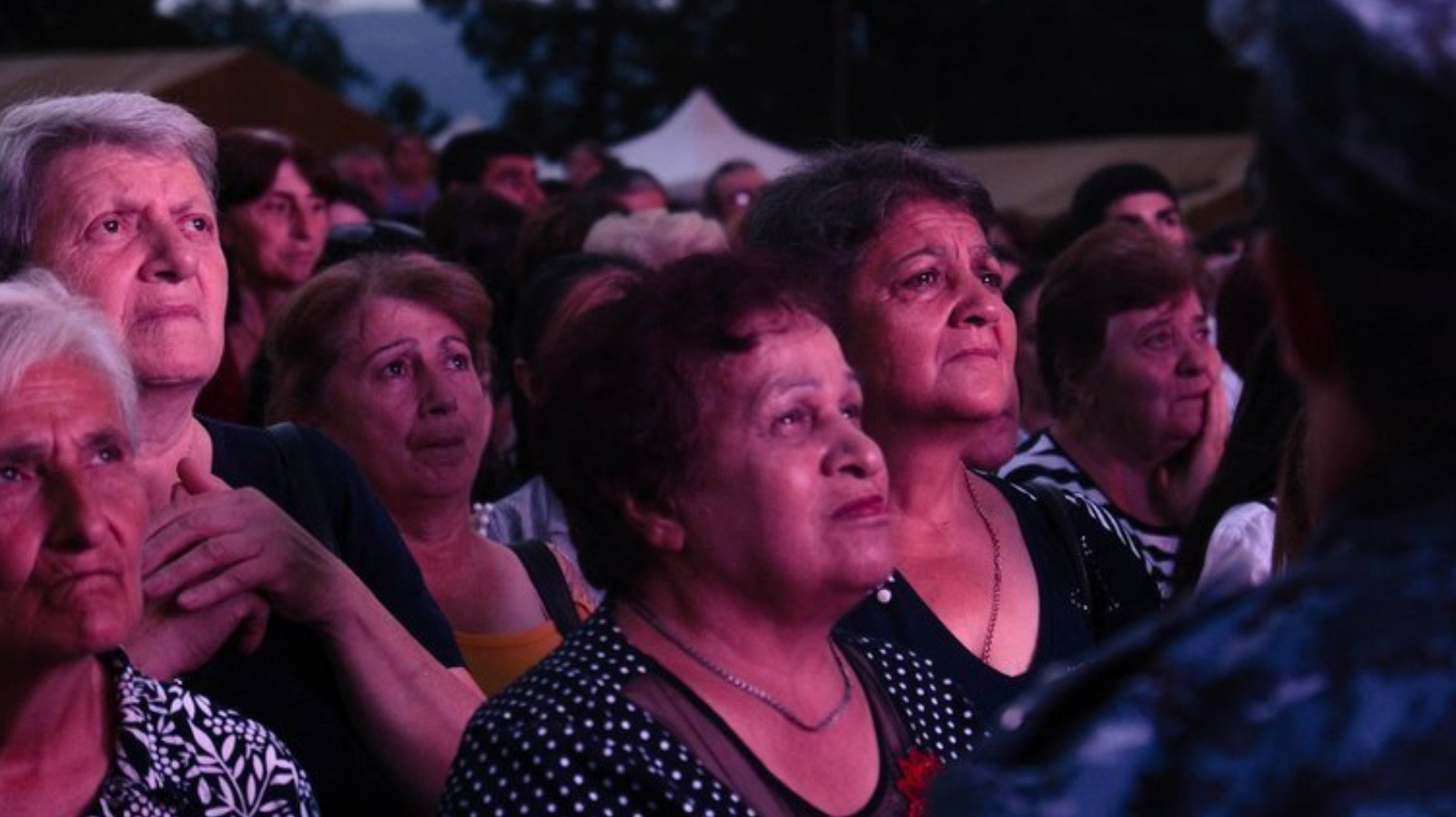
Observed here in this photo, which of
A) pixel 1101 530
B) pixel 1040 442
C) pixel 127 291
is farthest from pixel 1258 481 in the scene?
pixel 127 291

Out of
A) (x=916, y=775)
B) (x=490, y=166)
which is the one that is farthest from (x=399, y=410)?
(x=490, y=166)

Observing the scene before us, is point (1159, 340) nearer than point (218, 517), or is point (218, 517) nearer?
point (218, 517)

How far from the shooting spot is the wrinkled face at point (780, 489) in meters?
3.36

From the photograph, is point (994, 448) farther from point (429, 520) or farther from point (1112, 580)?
point (429, 520)

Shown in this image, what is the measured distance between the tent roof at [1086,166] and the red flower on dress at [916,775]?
17914 millimetres

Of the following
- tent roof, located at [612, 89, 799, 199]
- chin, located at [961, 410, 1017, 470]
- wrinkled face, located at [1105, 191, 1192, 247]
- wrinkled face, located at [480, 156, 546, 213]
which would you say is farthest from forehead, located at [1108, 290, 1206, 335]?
tent roof, located at [612, 89, 799, 199]

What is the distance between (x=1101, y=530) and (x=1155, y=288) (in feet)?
6.92

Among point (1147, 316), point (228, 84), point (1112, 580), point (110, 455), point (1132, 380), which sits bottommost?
point (228, 84)

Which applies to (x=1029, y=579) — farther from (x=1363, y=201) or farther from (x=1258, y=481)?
(x=1363, y=201)

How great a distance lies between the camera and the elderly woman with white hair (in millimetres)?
3172

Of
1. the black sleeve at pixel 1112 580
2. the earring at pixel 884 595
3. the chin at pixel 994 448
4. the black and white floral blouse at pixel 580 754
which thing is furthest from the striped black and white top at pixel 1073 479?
the black and white floral blouse at pixel 580 754

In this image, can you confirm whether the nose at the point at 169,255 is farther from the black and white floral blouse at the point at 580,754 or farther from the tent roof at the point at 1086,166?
the tent roof at the point at 1086,166

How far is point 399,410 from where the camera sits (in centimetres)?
493

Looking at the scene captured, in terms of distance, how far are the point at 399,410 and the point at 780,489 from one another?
1713 mm
